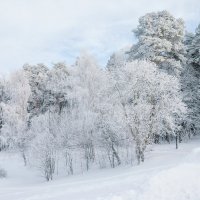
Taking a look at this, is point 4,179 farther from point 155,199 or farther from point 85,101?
point 155,199

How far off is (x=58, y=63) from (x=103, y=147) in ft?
98.5

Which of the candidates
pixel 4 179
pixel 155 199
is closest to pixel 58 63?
pixel 4 179

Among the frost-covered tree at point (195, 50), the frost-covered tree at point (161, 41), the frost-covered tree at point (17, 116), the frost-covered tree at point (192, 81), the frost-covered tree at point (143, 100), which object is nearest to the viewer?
the frost-covered tree at point (143, 100)

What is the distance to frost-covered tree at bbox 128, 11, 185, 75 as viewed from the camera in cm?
4369

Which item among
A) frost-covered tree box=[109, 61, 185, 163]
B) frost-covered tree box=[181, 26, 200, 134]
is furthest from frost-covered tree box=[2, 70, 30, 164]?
frost-covered tree box=[181, 26, 200, 134]

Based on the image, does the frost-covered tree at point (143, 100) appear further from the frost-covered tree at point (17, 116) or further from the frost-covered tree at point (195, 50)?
the frost-covered tree at point (17, 116)

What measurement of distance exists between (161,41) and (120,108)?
11741 mm

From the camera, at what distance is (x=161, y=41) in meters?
43.8

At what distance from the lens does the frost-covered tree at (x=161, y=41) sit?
43.7 meters

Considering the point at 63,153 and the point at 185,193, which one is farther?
the point at 63,153

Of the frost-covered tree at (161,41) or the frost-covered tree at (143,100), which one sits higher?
the frost-covered tree at (161,41)

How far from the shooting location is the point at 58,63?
222 ft

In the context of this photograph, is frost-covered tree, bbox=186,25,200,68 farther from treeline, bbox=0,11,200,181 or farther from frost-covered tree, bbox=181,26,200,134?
treeline, bbox=0,11,200,181

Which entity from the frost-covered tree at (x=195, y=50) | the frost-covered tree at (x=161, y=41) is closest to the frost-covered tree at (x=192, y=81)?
the frost-covered tree at (x=195, y=50)
